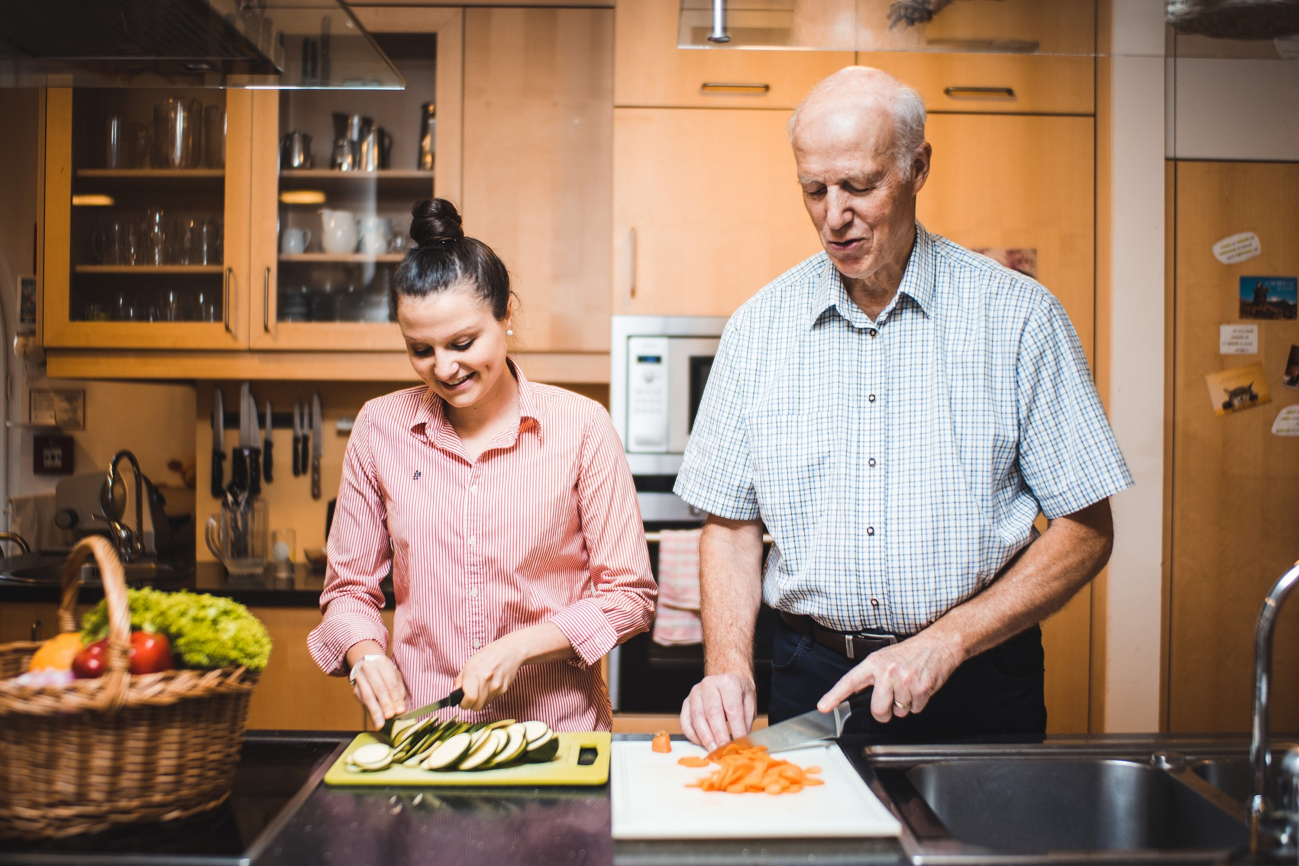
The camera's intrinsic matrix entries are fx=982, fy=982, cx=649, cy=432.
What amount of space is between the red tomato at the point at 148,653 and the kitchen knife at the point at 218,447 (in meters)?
2.19

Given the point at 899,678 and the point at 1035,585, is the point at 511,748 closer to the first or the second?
the point at 899,678

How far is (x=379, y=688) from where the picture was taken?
1.21 meters

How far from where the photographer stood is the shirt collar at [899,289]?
138cm

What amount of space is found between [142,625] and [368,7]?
2138 mm

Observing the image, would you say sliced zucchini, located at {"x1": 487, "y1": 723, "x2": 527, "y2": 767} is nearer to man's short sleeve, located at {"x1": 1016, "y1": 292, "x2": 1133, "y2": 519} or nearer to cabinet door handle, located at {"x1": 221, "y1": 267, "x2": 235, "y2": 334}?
man's short sleeve, located at {"x1": 1016, "y1": 292, "x2": 1133, "y2": 519}

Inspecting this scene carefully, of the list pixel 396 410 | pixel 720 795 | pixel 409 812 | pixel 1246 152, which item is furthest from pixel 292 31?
pixel 1246 152

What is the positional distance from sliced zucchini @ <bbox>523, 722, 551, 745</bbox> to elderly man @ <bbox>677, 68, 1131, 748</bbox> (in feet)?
0.62

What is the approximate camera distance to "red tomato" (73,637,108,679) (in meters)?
0.91

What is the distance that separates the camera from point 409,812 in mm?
973

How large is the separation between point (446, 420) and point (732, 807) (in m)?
0.72

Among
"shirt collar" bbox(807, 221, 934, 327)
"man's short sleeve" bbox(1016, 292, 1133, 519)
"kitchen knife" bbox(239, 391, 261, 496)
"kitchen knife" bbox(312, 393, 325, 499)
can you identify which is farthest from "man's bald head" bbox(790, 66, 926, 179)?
"kitchen knife" bbox(239, 391, 261, 496)

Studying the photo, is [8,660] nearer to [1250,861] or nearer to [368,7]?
[1250,861]

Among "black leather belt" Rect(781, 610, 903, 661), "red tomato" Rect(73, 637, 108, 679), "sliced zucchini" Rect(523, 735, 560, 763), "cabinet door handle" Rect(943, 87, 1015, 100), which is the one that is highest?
"cabinet door handle" Rect(943, 87, 1015, 100)

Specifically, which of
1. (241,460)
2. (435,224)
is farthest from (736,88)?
(241,460)
